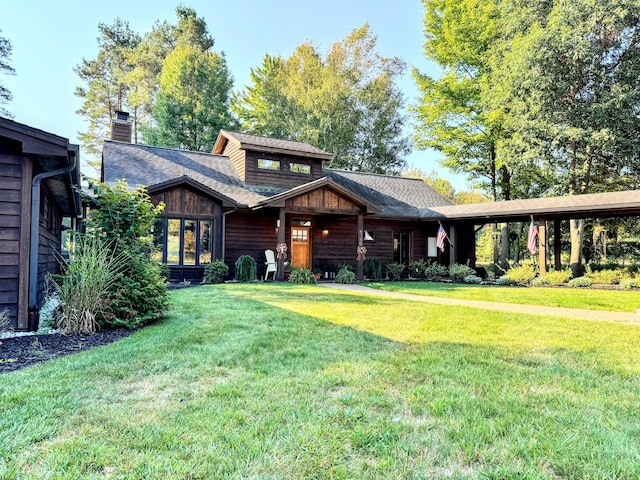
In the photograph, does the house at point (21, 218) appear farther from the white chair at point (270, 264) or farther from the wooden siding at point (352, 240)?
the wooden siding at point (352, 240)

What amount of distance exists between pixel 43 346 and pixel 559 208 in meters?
13.0

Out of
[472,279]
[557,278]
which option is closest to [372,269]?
[472,279]

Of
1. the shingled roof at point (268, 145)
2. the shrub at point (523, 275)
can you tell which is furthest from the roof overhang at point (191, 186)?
the shrub at point (523, 275)

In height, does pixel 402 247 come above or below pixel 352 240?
below

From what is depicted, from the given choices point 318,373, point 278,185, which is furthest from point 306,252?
point 318,373

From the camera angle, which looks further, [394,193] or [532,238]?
[394,193]

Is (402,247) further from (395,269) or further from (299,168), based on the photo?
(299,168)

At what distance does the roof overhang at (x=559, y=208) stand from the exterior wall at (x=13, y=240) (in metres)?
12.9

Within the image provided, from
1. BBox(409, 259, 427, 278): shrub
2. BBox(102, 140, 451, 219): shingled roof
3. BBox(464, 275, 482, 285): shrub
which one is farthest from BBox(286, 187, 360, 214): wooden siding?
BBox(464, 275, 482, 285): shrub

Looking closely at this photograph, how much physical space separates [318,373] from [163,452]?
149 centimetres

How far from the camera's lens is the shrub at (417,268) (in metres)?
15.9

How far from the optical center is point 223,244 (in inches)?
489

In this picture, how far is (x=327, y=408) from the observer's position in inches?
99.6

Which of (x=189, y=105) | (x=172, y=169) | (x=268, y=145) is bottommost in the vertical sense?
(x=172, y=169)
